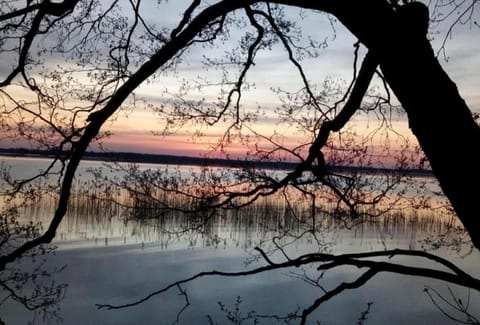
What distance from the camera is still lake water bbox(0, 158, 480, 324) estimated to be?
9906 millimetres

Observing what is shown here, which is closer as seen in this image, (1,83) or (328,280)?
(1,83)

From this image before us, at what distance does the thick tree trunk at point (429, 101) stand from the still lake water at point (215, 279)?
688 cm

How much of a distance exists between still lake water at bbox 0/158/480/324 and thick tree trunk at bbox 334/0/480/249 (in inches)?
271

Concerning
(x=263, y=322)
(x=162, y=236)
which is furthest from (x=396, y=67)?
(x=162, y=236)

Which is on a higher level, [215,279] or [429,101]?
[429,101]

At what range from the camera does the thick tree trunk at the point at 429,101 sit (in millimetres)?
1596

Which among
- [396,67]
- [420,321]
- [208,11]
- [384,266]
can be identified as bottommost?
[420,321]

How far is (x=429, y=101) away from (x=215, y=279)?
35.1 feet

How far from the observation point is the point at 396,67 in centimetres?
177

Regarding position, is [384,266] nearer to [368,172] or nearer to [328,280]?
[368,172]

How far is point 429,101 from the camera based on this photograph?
5.54 ft

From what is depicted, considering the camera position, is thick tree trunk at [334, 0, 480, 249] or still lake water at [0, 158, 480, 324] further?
still lake water at [0, 158, 480, 324]

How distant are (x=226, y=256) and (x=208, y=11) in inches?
440

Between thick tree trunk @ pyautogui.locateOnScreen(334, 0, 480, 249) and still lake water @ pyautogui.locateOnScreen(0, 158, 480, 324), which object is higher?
thick tree trunk @ pyautogui.locateOnScreen(334, 0, 480, 249)
